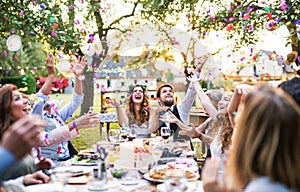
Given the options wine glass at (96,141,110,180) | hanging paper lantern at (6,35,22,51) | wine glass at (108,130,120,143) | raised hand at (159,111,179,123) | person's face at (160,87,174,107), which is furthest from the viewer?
hanging paper lantern at (6,35,22,51)

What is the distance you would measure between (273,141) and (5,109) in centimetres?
162

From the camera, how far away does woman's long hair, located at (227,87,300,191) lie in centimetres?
123

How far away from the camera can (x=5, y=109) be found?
93.1 inches

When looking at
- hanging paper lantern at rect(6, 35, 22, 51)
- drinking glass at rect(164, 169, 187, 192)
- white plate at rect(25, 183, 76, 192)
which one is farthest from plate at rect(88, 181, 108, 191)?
hanging paper lantern at rect(6, 35, 22, 51)

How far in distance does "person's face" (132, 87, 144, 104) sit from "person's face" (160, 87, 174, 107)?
227 mm

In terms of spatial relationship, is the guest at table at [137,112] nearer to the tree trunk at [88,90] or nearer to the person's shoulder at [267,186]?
the tree trunk at [88,90]

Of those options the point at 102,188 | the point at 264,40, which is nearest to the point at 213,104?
the point at 102,188

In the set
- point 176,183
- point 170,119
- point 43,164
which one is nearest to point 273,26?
point 170,119

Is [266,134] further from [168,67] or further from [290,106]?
[168,67]

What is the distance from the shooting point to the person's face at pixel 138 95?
14.1 feet

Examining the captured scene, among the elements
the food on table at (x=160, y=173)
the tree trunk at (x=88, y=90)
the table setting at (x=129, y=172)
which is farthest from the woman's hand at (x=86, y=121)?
the tree trunk at (x=88, y=90)

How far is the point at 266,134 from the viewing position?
124 cm

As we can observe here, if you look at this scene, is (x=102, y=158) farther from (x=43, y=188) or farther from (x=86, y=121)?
(x=86, y=121)

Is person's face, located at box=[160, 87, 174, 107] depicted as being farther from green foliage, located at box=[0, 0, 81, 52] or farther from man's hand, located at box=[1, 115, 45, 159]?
man's hand, located at box=[1, 115, 45, 159]
